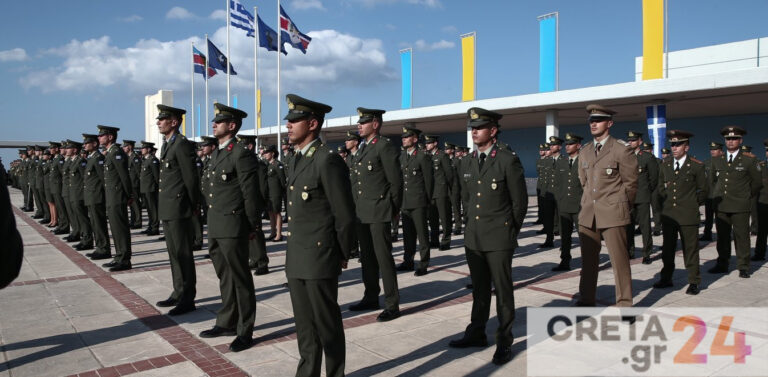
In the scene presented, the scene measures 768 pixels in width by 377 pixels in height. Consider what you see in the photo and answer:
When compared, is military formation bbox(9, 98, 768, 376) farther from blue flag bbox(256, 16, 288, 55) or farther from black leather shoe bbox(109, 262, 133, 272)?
blue flag bbox(256, 16, 288, 55)

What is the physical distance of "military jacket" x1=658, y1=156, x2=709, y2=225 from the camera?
694 cm

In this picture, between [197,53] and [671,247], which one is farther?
[197,53]

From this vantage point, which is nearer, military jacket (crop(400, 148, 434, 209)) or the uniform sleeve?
the uniform sleeve

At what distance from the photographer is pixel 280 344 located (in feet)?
16.1

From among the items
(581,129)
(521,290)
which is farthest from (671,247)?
(581,129)

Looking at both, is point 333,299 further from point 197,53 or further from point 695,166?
point 197,53

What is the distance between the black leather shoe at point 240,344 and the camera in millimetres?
4715

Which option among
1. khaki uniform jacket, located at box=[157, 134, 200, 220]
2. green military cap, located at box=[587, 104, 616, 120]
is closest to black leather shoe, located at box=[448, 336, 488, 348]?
green military cap, located at box=[587, 104, 616, 120]

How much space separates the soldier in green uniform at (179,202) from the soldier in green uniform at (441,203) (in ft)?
17.5

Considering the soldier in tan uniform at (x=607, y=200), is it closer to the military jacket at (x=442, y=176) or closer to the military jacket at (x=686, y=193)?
the military jacket at (x=686, y=193)

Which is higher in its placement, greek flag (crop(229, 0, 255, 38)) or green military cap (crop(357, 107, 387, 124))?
greek flag (crop(229, 0, 255, 38))

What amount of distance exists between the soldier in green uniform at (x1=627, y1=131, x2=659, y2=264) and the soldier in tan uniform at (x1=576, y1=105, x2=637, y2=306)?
10.2ft

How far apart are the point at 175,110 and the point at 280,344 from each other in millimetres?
3126

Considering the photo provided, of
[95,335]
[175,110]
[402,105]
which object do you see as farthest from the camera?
[402,105]
